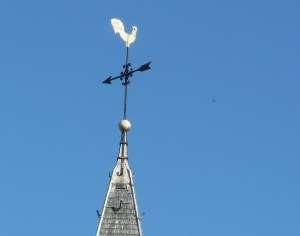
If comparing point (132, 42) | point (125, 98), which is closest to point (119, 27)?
point (132, 42)

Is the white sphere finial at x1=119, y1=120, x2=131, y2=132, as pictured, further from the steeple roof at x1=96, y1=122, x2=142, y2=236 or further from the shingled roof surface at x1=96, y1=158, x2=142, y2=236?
the shingled roof surface at x1=96, y1=158, x2=142, y2=236

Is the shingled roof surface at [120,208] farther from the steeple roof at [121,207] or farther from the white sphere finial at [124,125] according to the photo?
the white sphere finial at [124,125]

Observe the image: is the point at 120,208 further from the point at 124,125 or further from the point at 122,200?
the point at 124,125

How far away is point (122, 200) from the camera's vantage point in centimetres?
4738

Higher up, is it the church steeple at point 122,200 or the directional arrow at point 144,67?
the directional arrow at point 144,67

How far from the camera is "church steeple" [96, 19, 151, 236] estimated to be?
1825 inches

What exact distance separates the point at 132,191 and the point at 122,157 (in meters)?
2.05

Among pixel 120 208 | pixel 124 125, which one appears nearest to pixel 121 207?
pixel 120 208

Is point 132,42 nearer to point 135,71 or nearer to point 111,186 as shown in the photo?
point 135,71

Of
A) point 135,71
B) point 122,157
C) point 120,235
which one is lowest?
point 120,235

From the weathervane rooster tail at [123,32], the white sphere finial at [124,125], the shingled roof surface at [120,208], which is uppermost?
the weathervane rooster tail at [123,32]

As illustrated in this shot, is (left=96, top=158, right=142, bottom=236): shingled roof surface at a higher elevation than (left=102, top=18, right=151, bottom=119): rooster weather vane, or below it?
below

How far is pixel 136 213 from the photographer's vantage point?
154 feet

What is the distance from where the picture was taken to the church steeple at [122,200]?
46.3 m
